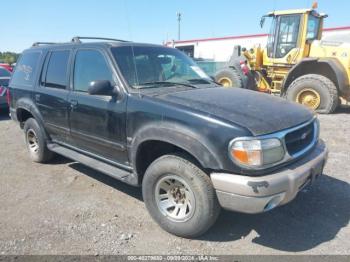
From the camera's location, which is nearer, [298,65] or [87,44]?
[87,44]

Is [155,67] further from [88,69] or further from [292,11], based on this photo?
[292,11]

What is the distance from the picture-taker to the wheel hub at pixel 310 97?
9.41m

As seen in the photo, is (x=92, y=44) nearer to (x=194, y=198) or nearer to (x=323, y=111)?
(x=194, y=198)

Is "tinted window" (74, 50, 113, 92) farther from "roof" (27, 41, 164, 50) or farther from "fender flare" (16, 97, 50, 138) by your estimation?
"fender flare" (16, 97, 50, 138)

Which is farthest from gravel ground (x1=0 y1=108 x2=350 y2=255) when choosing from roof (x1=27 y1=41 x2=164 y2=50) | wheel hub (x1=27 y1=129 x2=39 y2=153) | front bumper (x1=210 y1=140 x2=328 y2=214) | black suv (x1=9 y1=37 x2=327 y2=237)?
roof (x1=27 y1=41 x2=164 y2=50)

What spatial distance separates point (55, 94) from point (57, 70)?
38 cm

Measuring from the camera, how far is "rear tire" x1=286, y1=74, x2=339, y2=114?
912cm

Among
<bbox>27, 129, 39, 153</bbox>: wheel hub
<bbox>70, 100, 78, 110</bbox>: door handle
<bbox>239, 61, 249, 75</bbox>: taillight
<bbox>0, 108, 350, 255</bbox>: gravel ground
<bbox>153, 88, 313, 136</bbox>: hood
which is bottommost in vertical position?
<bbox>0, 108, 350, 255</bbox>: gravel ground

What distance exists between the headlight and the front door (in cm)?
138

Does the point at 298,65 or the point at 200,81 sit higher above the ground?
the point at 200,81

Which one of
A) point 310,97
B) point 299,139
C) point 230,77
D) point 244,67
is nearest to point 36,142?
point 299,139

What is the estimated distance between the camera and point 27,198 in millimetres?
4062

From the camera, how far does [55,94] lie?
4.42 m

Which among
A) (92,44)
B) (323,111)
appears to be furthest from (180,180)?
Result: (323,111)
